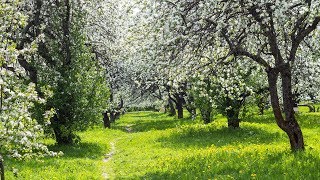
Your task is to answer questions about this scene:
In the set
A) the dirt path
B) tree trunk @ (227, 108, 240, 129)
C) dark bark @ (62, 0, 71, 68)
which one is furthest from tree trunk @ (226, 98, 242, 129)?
dark bark @ (62, 0, 71, 68)

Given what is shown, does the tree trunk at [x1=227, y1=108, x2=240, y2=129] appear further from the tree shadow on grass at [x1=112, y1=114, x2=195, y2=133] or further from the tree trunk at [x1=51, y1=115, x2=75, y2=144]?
the tree trunk at [x1=51, y1=115, x2=75, y2=144]

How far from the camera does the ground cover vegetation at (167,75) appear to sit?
38.2ft

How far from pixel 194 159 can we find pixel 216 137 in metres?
9.54

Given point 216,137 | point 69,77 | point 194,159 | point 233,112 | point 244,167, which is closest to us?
point 244,167

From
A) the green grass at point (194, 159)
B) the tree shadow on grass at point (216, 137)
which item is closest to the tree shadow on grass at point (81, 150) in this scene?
the green grass at point (194, 159)

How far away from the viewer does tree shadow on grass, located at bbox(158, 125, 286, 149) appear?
24647 mm

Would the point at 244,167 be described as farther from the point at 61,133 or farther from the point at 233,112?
the point at 233,112

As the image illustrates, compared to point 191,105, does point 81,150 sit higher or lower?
lower

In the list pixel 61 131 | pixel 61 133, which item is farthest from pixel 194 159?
pixel 61 133

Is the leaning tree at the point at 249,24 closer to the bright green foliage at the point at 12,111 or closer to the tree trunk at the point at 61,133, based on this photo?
the bright green foliage at the point at 12,111

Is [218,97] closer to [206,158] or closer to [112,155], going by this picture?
[112,155]

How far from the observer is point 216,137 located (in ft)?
88.9

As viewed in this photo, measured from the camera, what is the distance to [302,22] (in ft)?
47.2

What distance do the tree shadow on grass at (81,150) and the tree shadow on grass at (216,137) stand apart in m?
4.34
